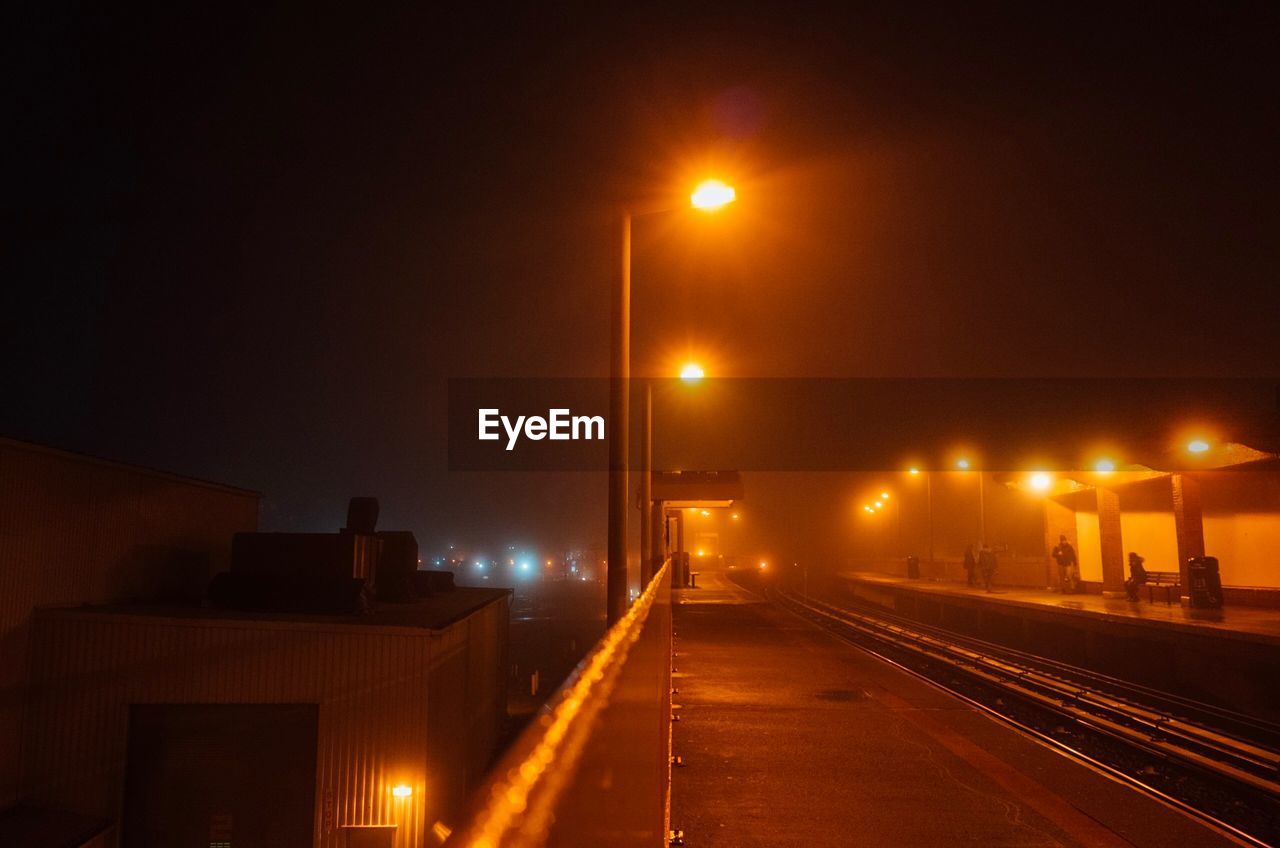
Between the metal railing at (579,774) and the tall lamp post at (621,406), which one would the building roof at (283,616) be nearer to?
the tall lamp post at (621,406)

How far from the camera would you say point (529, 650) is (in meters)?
85.0

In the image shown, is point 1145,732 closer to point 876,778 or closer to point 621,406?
point 876,778

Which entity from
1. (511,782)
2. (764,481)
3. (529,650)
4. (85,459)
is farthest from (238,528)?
(764,481)

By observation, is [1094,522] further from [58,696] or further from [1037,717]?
[58,696]

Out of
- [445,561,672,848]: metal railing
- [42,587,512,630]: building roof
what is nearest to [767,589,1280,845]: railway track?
[445,561,672,848]: metal railing

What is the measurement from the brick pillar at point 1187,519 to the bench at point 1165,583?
737 mm

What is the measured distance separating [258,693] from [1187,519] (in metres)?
24.9

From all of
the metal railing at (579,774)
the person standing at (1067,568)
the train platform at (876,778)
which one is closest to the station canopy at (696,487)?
the person standing at (1067,568)

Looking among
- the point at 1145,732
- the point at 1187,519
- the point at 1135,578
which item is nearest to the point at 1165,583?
the point at 1135,578

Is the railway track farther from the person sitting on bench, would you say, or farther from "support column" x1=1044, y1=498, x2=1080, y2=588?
"support column" x1=1044, y1=498, x2=1080, y2=588

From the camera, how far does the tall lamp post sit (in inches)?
336

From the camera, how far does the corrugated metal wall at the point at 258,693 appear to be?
20.8 m

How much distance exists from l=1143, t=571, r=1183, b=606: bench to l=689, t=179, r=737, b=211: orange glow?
75.0 feet

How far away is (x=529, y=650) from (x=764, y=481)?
28506mm
